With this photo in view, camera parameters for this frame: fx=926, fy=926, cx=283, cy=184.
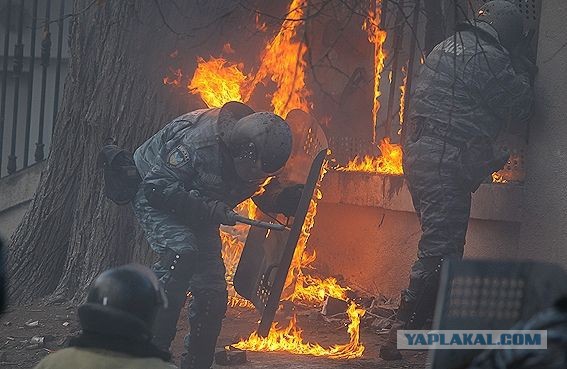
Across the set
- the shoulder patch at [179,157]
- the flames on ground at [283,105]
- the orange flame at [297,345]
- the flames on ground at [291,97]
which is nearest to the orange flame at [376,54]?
the flames on ground at [291,97]

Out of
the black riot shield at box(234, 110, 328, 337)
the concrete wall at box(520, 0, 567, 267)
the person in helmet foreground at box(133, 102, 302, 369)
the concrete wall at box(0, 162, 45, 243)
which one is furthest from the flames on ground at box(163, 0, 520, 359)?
the concrete wall at box(0, 162, 45, 243)

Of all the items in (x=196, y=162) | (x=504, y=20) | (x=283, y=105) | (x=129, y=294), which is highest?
(x=504, y=20)

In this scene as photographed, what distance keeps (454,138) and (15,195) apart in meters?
5.02

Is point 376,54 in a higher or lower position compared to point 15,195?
higher

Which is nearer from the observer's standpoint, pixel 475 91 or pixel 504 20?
pixel 475 91

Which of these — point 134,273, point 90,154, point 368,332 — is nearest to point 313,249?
point 368,332

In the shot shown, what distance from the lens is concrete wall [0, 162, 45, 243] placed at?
9484 mm

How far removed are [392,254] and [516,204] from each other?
5.01ft

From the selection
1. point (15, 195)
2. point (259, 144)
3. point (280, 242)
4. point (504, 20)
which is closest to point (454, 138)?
point (504, 20)

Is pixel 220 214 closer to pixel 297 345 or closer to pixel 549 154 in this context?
pixel 297 345

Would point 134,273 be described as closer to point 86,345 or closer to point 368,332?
point 86,345

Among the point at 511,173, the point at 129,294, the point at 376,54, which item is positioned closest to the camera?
the point at 129,294

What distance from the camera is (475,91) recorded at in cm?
653

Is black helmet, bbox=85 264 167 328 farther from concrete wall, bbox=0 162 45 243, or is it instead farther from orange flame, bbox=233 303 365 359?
concrete wall, bbox=0 162 45 243
